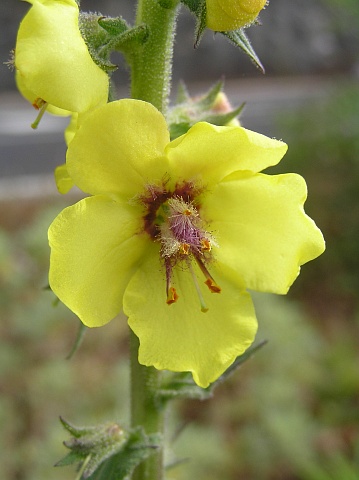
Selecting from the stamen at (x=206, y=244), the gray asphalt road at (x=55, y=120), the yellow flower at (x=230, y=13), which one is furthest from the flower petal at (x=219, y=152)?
the gray asphalt road at (x=55, y=120)

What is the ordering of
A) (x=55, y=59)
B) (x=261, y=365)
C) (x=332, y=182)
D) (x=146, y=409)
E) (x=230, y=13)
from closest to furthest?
1. (x=55, y=59)
2. (x=230, y=13)
3. (x=146, y=409)
4. (x=261, y=365)
5. (x=332, y=182)

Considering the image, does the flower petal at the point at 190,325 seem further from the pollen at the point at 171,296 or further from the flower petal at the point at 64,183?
the flower petal at the point at 64,183

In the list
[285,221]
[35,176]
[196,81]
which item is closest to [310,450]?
[285,221]

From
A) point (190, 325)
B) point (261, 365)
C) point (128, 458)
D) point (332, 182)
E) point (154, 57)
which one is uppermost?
point (154, 57)

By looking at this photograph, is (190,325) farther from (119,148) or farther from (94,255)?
(119,148)

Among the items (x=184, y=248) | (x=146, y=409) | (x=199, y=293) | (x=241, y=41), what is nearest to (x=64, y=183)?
(x=184, y=248)

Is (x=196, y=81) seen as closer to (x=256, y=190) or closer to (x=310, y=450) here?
(x=310, y=450)
